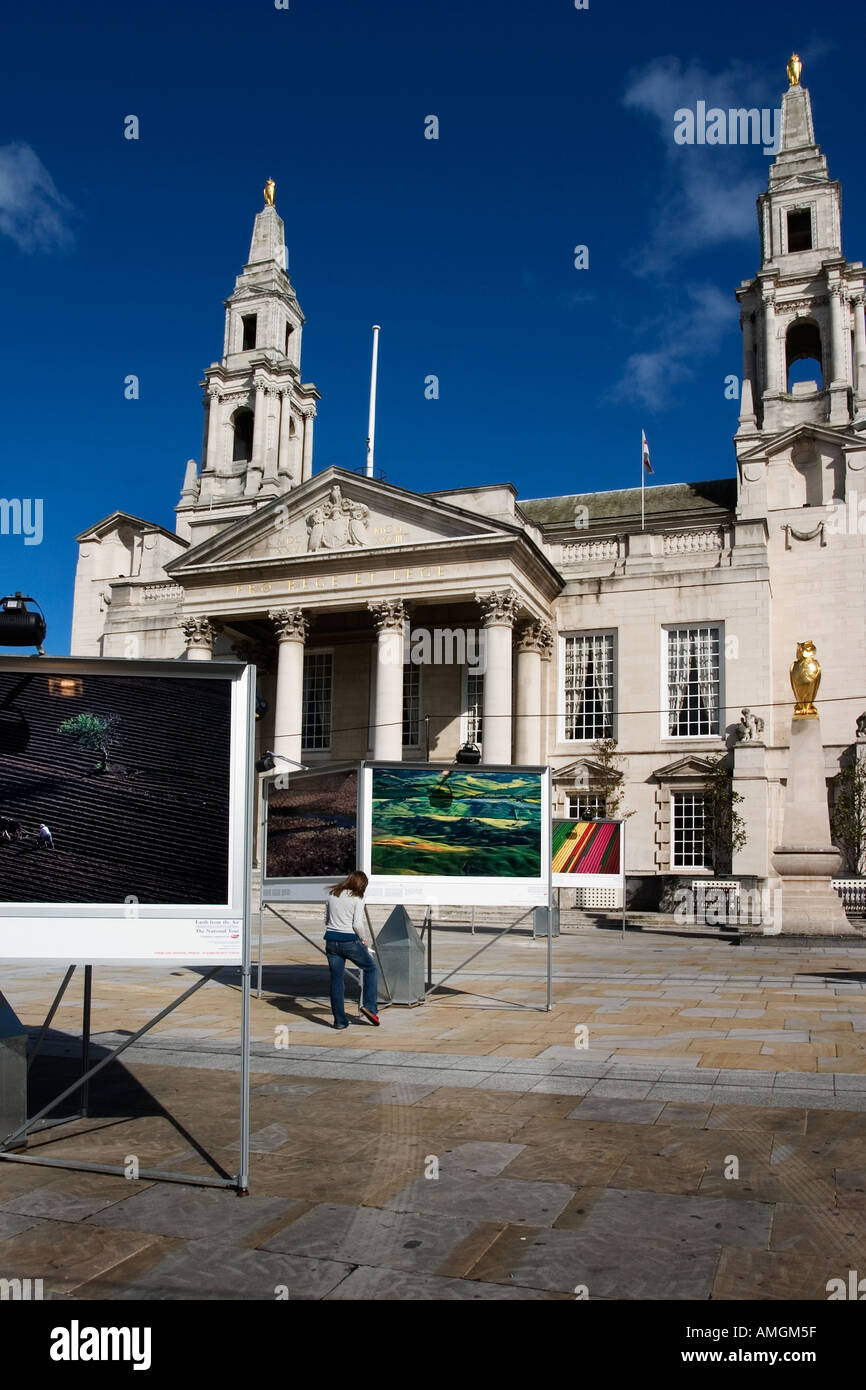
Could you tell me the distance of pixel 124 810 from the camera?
6.28m

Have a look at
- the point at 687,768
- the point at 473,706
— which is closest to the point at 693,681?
the point at 687,768

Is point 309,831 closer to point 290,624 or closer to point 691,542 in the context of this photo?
point 290,624

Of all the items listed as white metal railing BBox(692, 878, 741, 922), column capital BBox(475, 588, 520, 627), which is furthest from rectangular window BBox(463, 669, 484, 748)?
white metal railing BBox(692, 878, 741, 922)

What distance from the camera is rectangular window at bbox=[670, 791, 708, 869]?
37.7 m

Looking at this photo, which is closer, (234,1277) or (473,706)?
(234,1277)

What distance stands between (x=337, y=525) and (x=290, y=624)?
4.08m

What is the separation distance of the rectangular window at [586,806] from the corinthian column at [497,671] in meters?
4.32

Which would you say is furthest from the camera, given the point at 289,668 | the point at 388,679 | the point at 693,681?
the point at 289,668

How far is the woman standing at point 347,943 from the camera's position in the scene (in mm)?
11359

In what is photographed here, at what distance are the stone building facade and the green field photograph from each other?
802 inches

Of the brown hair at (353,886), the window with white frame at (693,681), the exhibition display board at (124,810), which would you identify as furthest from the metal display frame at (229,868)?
the window with white frame at (693,681)

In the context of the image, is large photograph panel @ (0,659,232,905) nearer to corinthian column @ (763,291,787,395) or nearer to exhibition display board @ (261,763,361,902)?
exhibition display board @ (261,763,361,902)

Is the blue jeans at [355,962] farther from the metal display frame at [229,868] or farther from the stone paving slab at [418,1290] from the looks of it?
the stone paving slab at [418,1290]
